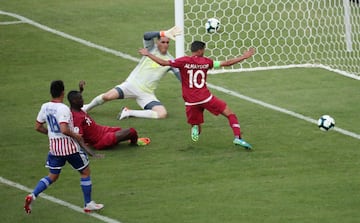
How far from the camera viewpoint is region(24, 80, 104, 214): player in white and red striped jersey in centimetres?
1259

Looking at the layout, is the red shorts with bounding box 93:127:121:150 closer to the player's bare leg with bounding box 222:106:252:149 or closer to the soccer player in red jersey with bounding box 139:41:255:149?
the soccer player in red jersey with bounding box 139:41:255:149

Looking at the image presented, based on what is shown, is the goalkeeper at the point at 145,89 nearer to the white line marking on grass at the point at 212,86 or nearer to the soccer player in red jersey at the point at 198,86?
the soccer player in red jersey at the point at 198,86


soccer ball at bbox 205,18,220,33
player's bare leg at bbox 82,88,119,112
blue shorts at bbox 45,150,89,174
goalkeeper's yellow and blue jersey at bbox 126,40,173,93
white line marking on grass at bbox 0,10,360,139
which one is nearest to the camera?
blue shorts at bbox 45,150,89,174

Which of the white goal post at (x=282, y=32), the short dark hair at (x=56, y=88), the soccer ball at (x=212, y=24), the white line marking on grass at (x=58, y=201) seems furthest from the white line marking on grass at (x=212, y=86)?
the short dark hair at (x=56, y=88)

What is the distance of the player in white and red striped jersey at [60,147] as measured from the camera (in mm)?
12594

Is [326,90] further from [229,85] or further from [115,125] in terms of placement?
[115,125]

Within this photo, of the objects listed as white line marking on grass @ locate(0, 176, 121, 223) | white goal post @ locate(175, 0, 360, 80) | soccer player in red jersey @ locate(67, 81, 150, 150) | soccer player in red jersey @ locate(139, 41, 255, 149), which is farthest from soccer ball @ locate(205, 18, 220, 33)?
white line marking on grass @ locate(0, 176, 121, 223)

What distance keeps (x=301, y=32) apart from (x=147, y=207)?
988cm

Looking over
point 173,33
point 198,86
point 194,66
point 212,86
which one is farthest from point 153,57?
point 212,86

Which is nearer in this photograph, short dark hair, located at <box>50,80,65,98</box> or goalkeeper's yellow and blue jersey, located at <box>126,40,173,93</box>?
short dark hair, located at <box>50,80,65,98</box>

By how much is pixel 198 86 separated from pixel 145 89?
2.21 meters

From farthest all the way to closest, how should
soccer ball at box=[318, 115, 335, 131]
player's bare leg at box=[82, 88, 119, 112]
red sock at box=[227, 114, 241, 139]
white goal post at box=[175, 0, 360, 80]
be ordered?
white goal post at box=[175, 0, 360, 80] < player's bare leg at box=[82, 88, 119, 112] < soccer ball at box=[318, 115, 335, 131] < red sock at box=[227, 114, 241, 139]

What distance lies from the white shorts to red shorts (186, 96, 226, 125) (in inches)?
73.3

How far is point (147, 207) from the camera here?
510 inches
